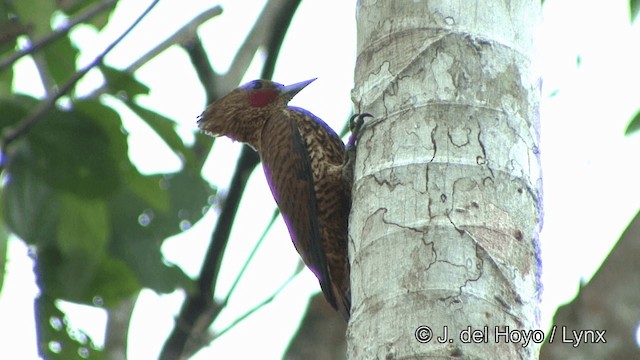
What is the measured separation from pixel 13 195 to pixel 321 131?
1.27 metres

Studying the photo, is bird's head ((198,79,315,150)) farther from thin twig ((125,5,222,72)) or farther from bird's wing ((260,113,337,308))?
bird's wing ((260,113,337,308))

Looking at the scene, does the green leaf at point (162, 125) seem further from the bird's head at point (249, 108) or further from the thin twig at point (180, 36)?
the bird's head at point (249, 108)

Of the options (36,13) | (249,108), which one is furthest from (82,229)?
(249,108)

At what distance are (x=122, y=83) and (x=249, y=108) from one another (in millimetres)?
1260

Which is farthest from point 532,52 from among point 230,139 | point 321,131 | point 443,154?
point 230,139

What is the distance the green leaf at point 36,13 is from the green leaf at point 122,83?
0.22 m

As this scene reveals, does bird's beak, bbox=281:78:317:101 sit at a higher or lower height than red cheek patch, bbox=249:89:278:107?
higher

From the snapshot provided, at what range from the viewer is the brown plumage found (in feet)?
12.0

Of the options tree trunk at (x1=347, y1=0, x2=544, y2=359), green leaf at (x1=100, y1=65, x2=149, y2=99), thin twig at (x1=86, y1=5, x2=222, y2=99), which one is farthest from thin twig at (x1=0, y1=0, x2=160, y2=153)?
thin twig at (x1=86, y1=5, x2=222, y2=99)

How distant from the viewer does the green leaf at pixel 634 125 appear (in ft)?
12.5

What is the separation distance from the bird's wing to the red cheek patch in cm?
51

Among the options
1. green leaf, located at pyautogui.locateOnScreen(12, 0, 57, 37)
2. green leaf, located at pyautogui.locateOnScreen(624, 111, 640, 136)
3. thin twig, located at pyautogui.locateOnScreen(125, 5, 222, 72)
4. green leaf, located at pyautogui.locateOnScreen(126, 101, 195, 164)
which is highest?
thin twig, located at pyautogui.locateOnScreen(125, 5, 222, 72)

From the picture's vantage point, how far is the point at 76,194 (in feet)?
9.87

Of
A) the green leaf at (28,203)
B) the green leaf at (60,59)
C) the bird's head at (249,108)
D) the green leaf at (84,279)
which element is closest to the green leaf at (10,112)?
the green leaf at (28,203)
